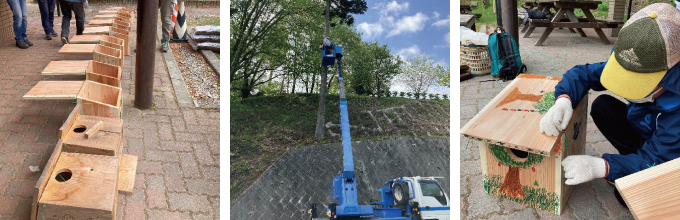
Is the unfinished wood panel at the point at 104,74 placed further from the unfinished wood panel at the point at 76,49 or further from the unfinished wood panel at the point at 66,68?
the unfinished wood panel at the point at 76,49

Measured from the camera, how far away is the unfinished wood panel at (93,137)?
236cm

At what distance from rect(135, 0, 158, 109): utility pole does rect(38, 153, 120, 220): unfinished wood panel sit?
167 cm

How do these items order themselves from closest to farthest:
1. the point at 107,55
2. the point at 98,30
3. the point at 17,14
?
the point at 107,55 < the point at 17,14 < the point at 98,30

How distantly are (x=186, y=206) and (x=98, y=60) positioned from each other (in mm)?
2126

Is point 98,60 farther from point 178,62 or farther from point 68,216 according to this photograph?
point 68,216

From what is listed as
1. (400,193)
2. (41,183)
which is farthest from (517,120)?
(41,183)

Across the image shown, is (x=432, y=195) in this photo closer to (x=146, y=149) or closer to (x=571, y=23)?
(x=146, y=149)

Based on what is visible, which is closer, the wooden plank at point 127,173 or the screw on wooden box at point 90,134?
the screw on wooden box at point 90,134

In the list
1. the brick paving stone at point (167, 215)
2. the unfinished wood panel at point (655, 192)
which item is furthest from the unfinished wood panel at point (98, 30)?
the unfinished wood panel at point (655, 192)

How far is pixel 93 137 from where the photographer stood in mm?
2490

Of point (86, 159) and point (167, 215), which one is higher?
point (86, 159)

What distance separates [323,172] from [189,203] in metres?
0.75

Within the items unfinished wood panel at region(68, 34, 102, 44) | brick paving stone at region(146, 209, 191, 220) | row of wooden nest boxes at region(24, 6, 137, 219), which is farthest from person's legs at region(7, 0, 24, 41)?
brick paving stone at region(146, 209, 191, 220)

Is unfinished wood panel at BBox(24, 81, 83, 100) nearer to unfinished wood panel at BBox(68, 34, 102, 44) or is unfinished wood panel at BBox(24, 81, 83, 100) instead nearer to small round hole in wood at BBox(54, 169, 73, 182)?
small round hole in wood at BBox(54, 169, 73, 182)
